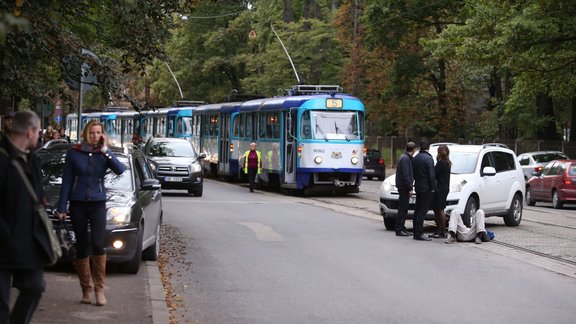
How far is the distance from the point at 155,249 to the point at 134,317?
4.37 meters

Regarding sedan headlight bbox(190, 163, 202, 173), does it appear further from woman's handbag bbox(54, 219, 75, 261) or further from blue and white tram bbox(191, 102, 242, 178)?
woman's handbag bbox(54, 219, 75, 261)

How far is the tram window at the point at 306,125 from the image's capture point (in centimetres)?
3112

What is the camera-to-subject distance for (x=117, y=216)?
11984mm

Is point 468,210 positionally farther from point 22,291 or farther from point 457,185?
point 22,291

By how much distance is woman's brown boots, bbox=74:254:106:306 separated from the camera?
1000cm

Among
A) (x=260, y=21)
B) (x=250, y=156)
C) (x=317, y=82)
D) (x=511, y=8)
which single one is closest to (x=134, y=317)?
(x=250, y=156)

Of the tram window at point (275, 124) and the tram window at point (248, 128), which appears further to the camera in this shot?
the tram window at point (248, 128)

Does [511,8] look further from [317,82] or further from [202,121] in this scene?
[317,82]

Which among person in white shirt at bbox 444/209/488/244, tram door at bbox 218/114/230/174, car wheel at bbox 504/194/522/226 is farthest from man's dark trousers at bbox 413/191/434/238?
tram door at bbox 218/114/230/174

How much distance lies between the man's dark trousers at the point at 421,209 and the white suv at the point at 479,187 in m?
0.98

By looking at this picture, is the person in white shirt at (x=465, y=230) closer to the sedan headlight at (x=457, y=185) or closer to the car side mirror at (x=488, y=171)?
the sedan headlight at (x=457, y=185)

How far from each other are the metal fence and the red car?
44.6ft

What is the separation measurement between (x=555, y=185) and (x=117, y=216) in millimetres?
22023

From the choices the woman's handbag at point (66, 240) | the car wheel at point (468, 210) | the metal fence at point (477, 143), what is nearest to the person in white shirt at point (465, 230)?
the car wheel at point (468, 210)
